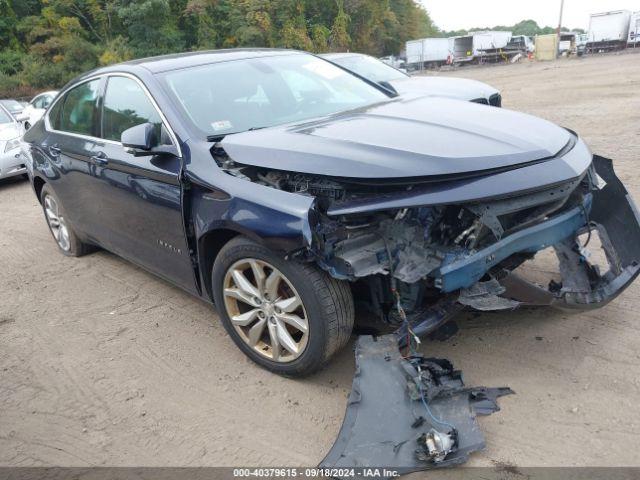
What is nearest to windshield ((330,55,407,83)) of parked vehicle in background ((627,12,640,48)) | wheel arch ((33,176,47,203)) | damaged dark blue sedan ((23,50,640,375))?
wheel arch ((33,176,47,203))

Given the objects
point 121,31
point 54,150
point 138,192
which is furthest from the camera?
point 121,31

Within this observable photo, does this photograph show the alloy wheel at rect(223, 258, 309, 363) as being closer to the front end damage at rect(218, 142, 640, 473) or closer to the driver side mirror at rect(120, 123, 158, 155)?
the front end damage at rect(218, 142, 640, 473)

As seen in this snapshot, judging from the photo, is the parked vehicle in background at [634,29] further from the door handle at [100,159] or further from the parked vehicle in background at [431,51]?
the door handle at [100,159]

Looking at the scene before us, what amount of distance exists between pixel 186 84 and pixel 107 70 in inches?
39.7

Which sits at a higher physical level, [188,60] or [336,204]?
[188,60]

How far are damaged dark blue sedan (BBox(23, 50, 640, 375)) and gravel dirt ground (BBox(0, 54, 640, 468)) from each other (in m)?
0.27

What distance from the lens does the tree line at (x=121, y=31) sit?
116ft

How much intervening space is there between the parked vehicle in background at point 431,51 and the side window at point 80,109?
42.4 m

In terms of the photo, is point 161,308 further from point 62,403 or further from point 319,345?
point 319,345

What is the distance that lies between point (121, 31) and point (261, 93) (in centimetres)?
4085

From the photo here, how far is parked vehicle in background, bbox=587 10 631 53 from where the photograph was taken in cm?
3784

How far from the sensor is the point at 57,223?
17.4ft

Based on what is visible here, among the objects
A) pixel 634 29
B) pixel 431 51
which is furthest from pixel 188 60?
pixel 634 29

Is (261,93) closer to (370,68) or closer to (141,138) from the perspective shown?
(141,138)
